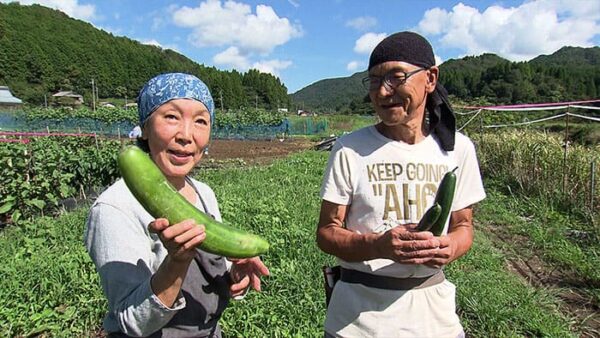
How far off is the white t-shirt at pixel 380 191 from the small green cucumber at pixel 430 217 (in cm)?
25

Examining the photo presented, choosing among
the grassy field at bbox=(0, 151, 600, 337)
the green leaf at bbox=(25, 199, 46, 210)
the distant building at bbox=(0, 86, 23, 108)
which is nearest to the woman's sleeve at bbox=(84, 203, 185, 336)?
the grassy field at bbox=(0, 151, 600, 337)

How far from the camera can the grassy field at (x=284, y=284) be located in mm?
3699

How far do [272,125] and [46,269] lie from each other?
39.8 meters

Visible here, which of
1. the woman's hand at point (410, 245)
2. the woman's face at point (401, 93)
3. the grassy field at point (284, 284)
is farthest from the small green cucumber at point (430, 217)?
the grassy field at point (284, 284)

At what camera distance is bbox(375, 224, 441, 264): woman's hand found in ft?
4.92

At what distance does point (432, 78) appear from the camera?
1.84 m

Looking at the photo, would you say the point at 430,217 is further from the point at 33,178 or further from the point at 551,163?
the point at 551,163

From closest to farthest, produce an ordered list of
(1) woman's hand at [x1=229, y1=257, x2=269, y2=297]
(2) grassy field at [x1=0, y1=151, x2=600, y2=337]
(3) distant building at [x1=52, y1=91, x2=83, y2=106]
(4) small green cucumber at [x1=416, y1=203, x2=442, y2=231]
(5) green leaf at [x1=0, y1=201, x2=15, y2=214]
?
1. (4) small green cucumber at [x1=416, y1=203, x2=442, y2=231]
2. (1) woman's hand at [x1=229, y1=257, x2=269, y2=297]
3. (2) grassy field at [x1=0, y1=151, x2=600, y2=337]
4. (5) green leaf at [x1=0, y1=201, x2=15, y2=214]
5. (3) distant building at [x1=52, y1=91, x2=83, y2=106]

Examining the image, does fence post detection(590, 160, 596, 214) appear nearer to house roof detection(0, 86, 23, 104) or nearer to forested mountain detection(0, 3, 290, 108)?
house roof detection(0, 86, 23, 104)

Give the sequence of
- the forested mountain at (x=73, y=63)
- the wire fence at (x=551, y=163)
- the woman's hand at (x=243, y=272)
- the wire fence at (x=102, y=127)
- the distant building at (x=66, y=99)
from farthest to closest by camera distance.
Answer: the forested mountain at (x=73, y=63), the distant building at (x=66, y=99), the wire fence at (x=102, y=127), the wire fence at (x=551, y=163), the woman's hand at (x=243, y=272)

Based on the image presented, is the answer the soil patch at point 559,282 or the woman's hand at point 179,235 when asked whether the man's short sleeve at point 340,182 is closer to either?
the woman's hand at point 179,235

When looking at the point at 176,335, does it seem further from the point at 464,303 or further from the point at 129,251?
the point at 464,303

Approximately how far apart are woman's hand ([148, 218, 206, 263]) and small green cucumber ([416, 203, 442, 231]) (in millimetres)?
750

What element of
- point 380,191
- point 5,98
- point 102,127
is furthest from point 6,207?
point 5,98
